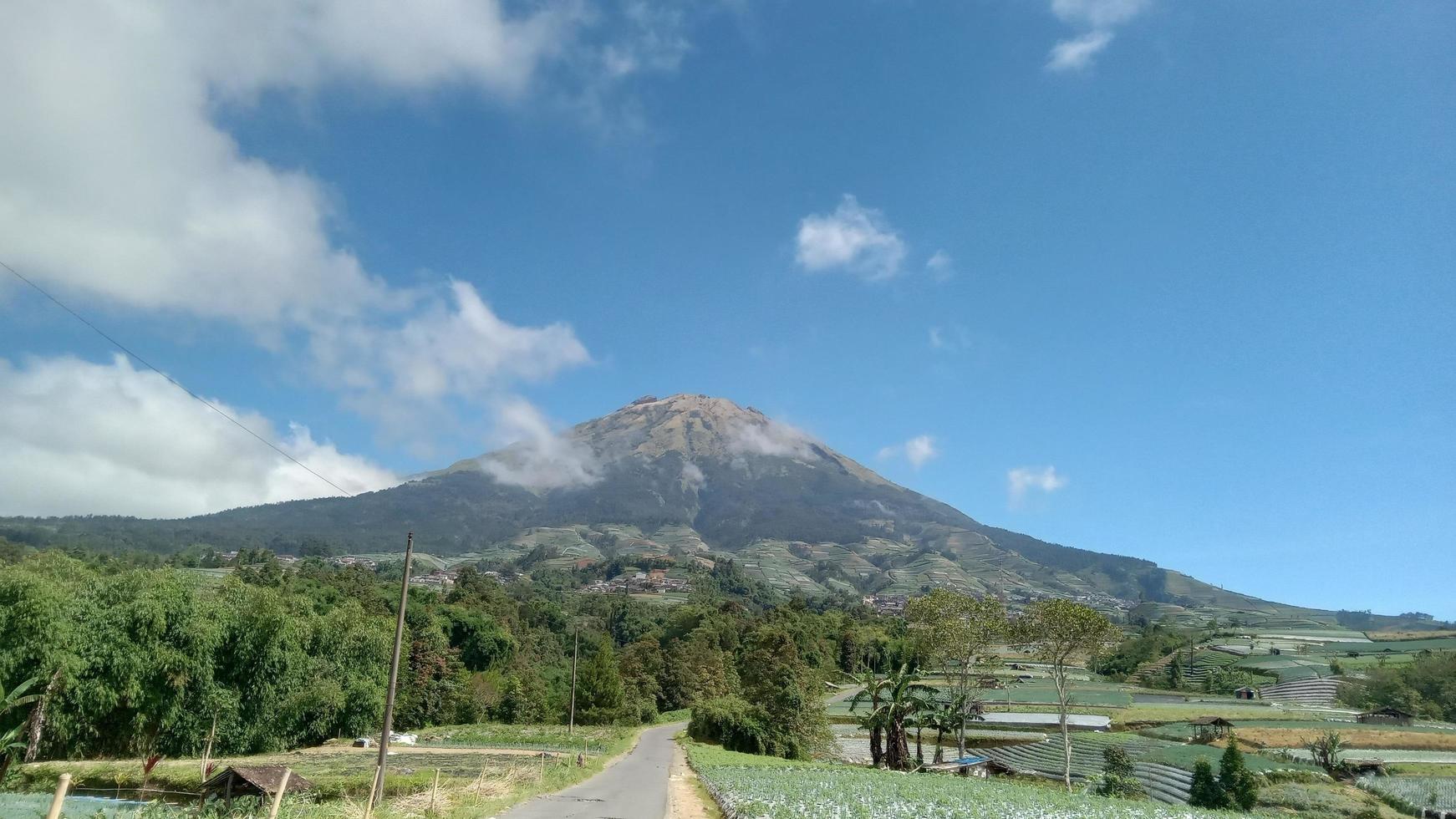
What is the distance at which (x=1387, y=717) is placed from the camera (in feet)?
201

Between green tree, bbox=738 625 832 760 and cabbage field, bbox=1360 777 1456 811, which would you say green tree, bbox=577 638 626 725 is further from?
cabbage field, bbox=1360 777 1456 811

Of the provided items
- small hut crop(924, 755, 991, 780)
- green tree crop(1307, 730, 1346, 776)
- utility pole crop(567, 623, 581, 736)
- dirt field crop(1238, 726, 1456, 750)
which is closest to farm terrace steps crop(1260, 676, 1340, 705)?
dirt field crop(1238, 726, 1456, 750)

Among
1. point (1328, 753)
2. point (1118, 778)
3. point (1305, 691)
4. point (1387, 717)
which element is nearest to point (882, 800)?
point (1118, 778)

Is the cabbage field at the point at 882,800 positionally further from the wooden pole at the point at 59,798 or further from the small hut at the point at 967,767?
the wooden pole at the point at 59,798

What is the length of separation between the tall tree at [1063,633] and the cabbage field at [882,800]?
40.5 feet

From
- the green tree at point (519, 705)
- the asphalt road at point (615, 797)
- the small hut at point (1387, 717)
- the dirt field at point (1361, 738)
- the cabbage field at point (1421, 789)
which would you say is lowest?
the green tree at point (519, 705)

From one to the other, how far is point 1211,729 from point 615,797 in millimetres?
49625

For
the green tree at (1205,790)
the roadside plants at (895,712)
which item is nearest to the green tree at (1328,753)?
the green tree at (1205,790)

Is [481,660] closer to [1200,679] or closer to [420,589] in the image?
[420,589]

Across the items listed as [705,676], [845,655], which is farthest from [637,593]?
[705,676]

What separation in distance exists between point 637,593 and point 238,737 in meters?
139

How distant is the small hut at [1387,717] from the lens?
196 ft

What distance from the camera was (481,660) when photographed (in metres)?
74.8

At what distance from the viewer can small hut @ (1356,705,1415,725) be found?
59844 mm
